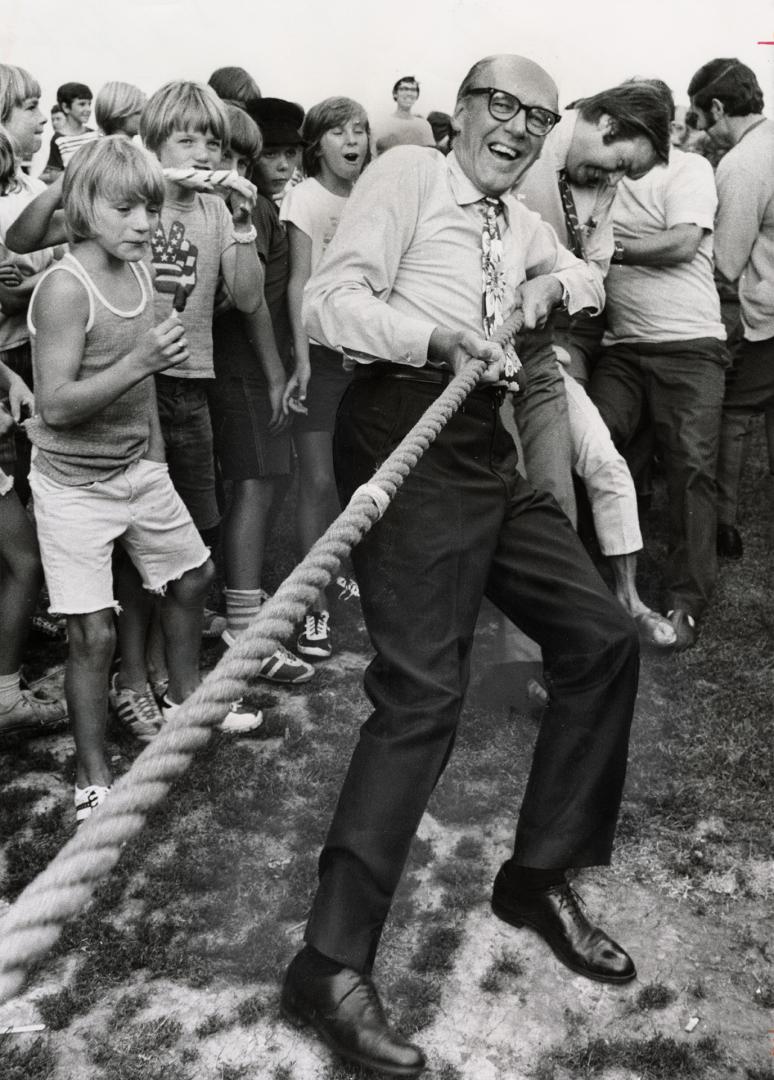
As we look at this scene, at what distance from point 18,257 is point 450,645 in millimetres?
2144

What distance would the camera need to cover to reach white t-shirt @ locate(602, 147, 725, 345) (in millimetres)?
4957

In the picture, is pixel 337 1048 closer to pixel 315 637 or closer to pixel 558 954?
pixel 558 954

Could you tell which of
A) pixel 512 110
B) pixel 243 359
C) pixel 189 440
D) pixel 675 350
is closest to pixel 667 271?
pixel 675 350

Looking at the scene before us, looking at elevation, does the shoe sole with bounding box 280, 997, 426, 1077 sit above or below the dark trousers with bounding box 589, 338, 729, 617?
below

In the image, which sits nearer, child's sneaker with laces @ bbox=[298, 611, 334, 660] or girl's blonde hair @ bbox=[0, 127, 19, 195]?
girl's blonde hair @ bbox=[0, 127, 19, 195]

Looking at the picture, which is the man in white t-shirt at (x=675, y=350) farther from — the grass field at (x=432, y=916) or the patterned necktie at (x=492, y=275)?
the patterned necktie at (x=492, y=275)

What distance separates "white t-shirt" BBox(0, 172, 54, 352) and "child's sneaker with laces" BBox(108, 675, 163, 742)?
132 centimetres

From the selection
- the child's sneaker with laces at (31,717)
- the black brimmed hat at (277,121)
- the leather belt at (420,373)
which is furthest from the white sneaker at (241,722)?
the black brimmed hat at (277,121)

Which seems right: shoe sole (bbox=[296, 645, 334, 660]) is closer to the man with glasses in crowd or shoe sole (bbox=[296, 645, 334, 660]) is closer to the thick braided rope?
the man with glasses in crowd

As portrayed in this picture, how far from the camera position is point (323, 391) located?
4.70 meters

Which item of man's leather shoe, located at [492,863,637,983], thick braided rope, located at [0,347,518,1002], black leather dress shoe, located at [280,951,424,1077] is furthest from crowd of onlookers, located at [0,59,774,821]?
man's leather shoe, located at [492,863,637,983]

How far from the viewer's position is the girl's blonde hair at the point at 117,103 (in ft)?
13.6

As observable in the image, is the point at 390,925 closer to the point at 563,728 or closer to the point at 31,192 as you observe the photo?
the point at 563,728

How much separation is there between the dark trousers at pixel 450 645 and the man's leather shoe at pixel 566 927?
110 mm
